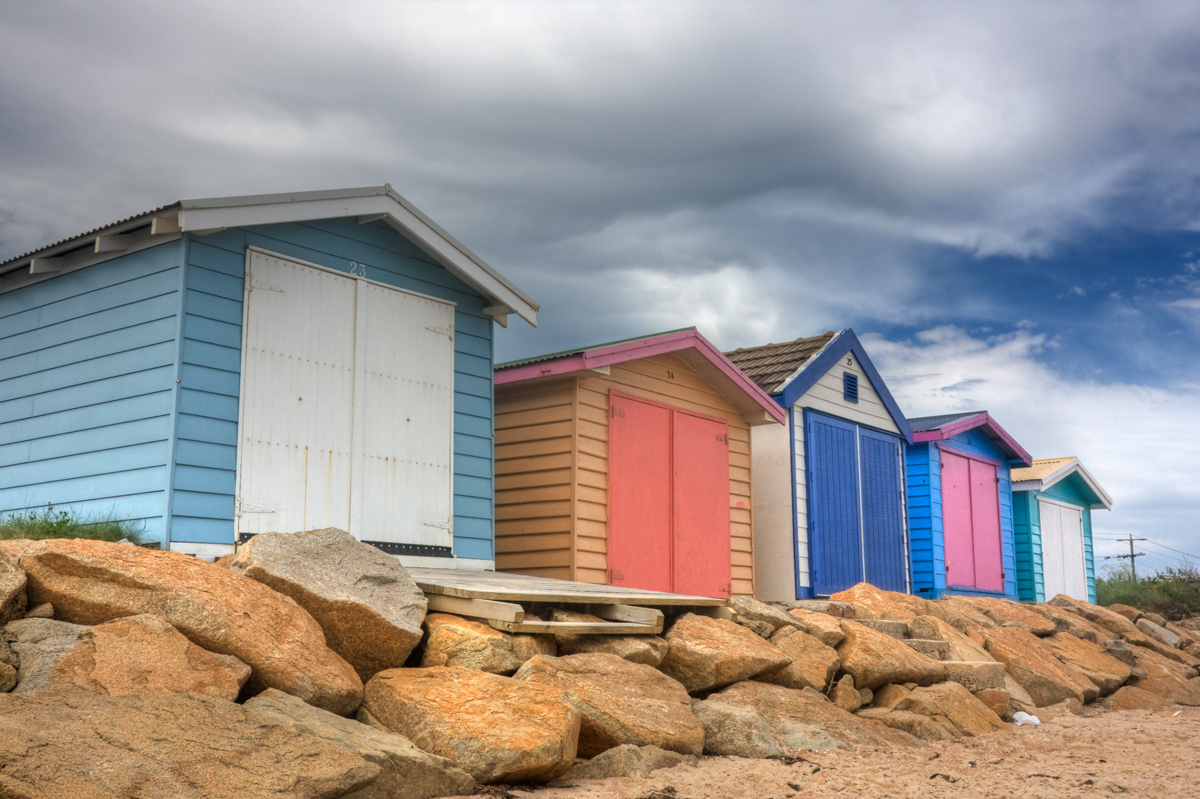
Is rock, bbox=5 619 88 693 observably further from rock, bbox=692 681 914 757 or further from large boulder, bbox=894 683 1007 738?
large boulder, bbox=894 683 1007 738

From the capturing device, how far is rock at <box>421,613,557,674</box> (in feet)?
19.4

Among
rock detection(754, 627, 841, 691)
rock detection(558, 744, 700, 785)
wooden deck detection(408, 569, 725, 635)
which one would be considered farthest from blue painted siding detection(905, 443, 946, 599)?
rock detection(558, 744, 700, 785)

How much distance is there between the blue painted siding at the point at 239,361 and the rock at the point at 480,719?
240cm

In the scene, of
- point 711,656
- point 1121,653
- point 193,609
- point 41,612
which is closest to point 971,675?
point 711,656

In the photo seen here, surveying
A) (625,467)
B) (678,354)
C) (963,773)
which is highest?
(678,354)

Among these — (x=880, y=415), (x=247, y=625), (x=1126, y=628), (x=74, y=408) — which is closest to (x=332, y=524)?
(x=74, y=408)

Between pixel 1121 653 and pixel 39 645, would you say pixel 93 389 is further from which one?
pixel 1121 653

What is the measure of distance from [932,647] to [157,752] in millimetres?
7620

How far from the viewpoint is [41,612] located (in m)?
4.95

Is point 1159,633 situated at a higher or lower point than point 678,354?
lower

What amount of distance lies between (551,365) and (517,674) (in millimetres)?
4745

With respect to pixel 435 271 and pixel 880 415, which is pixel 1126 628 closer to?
pixel 880 415

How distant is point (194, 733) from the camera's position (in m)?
4.19

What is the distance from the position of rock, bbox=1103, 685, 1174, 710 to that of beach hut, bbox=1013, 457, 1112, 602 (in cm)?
809
